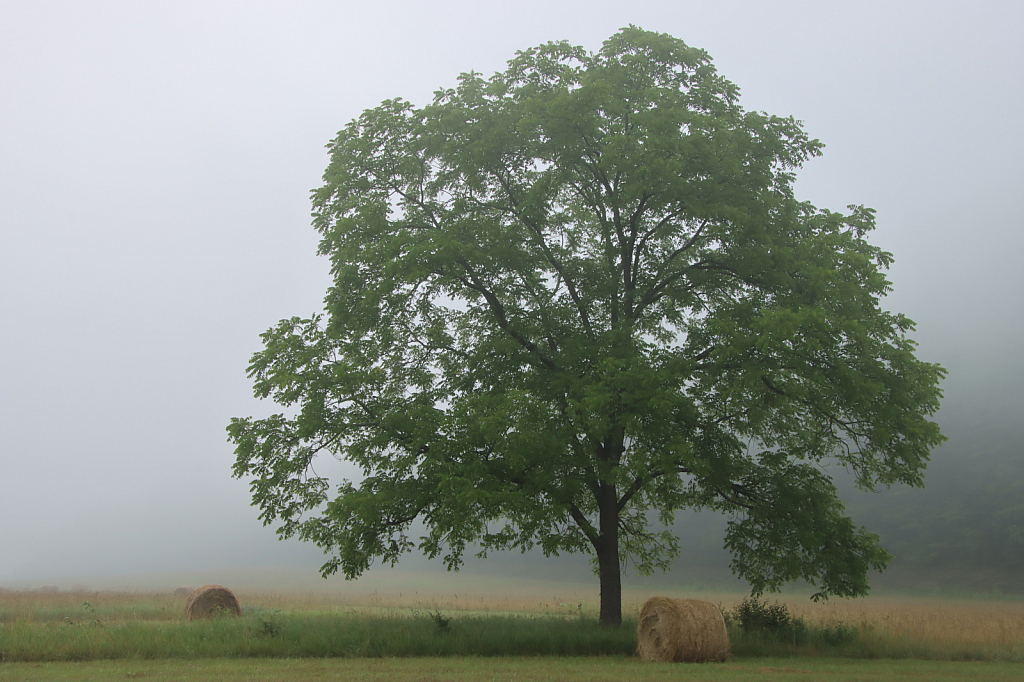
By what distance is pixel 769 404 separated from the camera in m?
15.7

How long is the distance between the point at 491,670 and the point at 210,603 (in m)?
12.5

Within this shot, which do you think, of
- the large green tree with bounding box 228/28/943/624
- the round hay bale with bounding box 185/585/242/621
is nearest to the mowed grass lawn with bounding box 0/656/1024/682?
the large green tree with bounding box 228/28/943/624

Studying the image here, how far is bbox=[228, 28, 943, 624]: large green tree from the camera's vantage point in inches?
586

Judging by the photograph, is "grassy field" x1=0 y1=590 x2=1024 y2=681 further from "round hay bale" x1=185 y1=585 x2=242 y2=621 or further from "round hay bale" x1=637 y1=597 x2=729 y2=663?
"round hay bale" x1=185 y1=585 x2=242 y2=621

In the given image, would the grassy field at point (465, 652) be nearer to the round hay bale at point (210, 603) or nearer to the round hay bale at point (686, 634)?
the round hay bale at point (686, 634)

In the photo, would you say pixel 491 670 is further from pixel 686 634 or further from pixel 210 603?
pixel 210 603

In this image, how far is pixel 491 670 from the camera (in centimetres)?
1115

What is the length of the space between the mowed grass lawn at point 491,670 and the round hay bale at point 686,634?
1.43 feet

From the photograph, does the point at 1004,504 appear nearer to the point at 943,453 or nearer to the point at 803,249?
the point at 943,453

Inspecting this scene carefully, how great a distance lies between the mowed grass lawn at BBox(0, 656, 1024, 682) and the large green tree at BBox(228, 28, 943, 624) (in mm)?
2758

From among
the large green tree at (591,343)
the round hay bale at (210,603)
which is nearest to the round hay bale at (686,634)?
the large green tree at (591,343)

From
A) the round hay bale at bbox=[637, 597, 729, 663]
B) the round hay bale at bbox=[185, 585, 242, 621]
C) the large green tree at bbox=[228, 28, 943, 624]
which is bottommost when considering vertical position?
the round hay bale at bbox=[185, 585, 242, 621]

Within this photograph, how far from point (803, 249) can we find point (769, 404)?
384 cm

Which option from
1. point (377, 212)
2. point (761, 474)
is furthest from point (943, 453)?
point (377, 212)
